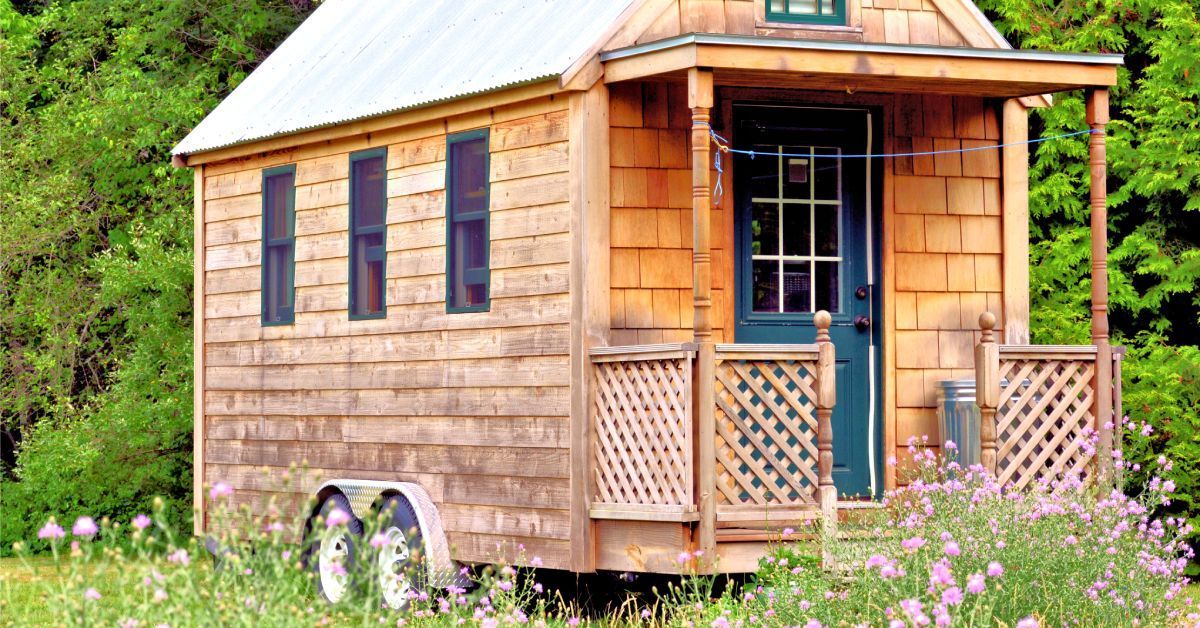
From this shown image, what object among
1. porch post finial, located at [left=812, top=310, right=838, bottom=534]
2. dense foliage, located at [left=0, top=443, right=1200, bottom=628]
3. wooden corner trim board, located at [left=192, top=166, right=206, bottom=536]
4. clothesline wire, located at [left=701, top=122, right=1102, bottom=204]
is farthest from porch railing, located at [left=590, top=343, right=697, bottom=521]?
wooden corner trim board, located at [left=192, top=166, right=206, bottom=536]

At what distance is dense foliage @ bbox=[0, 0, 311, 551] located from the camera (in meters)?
18.3

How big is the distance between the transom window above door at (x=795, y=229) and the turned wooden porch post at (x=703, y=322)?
156 centimetres

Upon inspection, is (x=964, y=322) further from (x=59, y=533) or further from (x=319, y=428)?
(x=59, y=533)

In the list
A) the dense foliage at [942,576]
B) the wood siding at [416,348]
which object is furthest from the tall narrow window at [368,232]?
the dense foliage at [942,576]

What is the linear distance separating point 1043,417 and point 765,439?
1902 mm

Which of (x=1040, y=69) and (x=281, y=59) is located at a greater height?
(x=281, y=59)

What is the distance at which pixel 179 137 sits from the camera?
19.6 m

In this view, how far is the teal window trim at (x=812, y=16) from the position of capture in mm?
11617

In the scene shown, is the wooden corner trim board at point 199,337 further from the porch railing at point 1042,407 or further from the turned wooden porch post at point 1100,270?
the turned wooden porch post at point 1100,270

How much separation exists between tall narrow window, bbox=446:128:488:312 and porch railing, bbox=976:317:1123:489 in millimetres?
3332

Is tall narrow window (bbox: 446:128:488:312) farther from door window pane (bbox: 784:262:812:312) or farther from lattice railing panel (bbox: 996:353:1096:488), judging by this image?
lattice railing panel (bbox: 996:353:1096:488)

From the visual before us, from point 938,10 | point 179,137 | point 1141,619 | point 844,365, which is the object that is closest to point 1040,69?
point 938,10

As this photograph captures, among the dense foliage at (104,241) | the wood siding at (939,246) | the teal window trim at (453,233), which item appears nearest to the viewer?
the teal window trim at (453,233)

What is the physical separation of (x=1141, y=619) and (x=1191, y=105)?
7.54m
